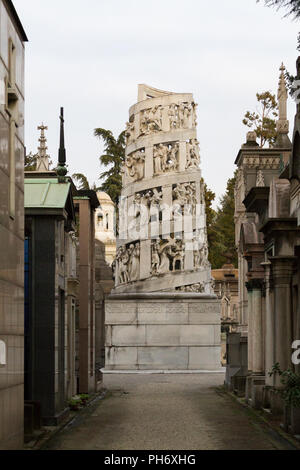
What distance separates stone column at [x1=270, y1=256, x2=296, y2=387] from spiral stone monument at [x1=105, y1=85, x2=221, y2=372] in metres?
17.2

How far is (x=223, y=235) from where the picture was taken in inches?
2771

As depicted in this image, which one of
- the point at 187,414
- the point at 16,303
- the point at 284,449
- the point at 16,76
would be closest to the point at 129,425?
the point at 187,414

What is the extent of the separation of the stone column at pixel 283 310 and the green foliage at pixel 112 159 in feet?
155

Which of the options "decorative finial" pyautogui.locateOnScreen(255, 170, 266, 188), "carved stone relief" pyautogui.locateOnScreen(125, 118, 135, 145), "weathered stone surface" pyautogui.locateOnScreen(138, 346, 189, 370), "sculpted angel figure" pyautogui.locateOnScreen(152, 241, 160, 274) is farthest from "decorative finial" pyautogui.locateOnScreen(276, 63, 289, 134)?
"carved stone relief" pyautogui.locateOnScreen(125, 118, 135, 145)

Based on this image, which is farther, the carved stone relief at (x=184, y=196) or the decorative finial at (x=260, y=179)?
the carved stone relief at (x=184, y=196)

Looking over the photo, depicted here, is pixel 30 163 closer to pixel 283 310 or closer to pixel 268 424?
pixel 283 310

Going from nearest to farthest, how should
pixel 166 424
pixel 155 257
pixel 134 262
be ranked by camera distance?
pixel 166 424 < pixel 155 257 < pixel 134 262

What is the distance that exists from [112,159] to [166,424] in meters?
49.5

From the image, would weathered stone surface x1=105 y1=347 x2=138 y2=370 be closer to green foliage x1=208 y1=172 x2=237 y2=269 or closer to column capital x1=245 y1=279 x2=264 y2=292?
column capital x1=245 y1=279 x2=264 y2=292

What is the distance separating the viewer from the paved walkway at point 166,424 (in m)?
15.5

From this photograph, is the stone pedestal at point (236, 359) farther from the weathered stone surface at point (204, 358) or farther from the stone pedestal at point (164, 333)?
the stone pedestal at point (164, 333)

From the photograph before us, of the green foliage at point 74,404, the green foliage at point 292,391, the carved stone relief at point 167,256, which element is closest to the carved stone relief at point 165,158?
the carved stone relief at point 167,256

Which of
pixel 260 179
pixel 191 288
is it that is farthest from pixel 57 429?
pixel 191 288

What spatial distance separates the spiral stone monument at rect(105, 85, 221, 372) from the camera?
36.2 meters
